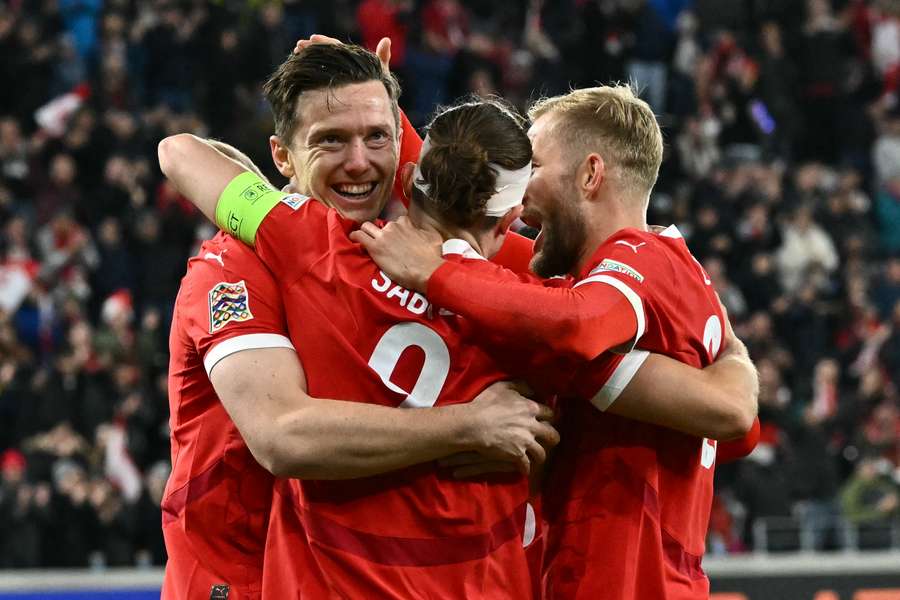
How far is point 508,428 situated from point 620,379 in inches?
12.4

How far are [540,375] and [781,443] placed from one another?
10.2m

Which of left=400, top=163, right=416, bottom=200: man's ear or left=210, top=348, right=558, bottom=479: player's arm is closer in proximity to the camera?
left=210, top=348, right=558, bottom=479: player's arm

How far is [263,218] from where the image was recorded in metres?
3.60

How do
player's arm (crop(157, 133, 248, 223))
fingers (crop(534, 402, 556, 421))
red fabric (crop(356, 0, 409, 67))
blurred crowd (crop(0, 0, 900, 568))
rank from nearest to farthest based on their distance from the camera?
fingers (crop(534, 402, 556, 421)) < player's arm (crop(157, 133, 248, 223)) < blurred crowd (crop(0, 0, 900, 568)) < red fabric (crop(356, 0, 409, 67))

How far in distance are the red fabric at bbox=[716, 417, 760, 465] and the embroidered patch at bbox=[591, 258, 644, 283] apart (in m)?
0.66

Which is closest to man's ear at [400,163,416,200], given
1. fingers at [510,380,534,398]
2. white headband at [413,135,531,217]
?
white headband at [413,135,531,217]

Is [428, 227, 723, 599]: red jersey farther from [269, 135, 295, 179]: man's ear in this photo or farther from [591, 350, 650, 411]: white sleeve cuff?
[269, 135, 295, 179]: man's ear

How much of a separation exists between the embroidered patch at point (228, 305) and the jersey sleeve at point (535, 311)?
18.0 inches

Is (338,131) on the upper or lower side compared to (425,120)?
lower

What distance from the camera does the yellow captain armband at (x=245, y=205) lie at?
3.62 m

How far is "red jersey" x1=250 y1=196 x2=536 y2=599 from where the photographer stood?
11.3 ft

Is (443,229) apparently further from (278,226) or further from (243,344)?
(243,344)

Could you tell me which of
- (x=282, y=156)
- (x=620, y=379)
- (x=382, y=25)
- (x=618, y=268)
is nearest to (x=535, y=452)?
(x=620, y=379)

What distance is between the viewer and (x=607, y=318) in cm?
344
